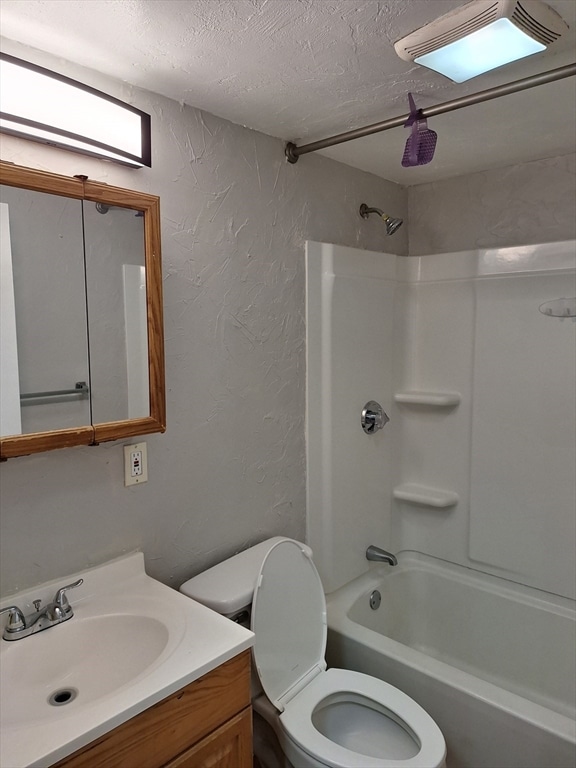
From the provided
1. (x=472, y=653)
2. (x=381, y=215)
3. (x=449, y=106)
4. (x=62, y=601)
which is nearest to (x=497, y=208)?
(x=381, y=215)

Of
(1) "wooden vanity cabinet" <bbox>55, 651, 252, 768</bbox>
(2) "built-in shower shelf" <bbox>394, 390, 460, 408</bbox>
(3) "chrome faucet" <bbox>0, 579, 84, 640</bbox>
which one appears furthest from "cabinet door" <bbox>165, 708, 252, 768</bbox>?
(2) "built-in shower shelf" <bbox>394, 390, 460, 408</bbox>

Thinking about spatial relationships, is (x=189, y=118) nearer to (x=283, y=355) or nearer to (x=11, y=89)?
(x=11, y=89)

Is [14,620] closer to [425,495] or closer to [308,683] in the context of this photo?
[308,683]

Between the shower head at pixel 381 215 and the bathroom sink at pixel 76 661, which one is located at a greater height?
the shower head at pixel 381 215

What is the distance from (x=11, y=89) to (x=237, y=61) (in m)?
0.52

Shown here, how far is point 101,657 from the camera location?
1.24 meters

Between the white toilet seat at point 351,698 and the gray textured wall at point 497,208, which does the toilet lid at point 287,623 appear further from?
the gray textured wall at point 497,208

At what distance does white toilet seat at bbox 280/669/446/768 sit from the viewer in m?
1.38

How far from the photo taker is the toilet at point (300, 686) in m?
1.47

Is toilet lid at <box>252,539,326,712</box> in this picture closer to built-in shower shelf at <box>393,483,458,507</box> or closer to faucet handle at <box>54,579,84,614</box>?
faucet handle at <box>54,579,84,614</box>

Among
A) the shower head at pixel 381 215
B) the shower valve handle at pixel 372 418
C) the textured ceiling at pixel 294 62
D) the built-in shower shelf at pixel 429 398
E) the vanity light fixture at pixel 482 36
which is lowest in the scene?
the shower valve handle at pixel 372 418

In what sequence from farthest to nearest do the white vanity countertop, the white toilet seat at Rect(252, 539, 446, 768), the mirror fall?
the white toilet seat at Rect(252, 539, 446, 768) < the mirror < the white vanity countertop

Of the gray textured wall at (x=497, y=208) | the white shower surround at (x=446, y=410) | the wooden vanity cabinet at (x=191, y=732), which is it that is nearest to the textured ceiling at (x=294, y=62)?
the gray textured wall at (x=497, y=208)

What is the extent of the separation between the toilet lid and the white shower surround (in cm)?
33
